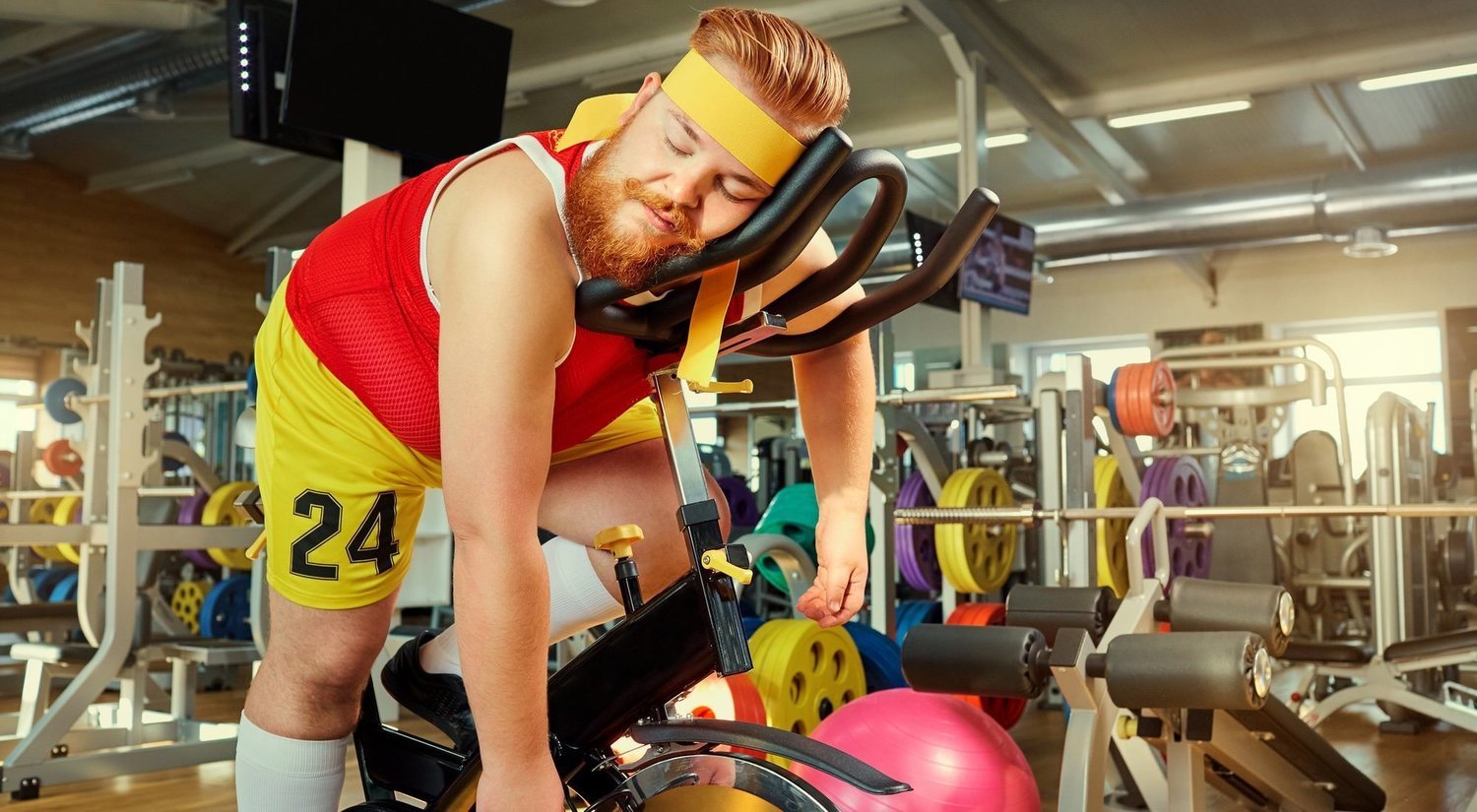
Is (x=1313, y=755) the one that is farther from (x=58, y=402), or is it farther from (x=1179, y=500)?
(x=58, y=402)

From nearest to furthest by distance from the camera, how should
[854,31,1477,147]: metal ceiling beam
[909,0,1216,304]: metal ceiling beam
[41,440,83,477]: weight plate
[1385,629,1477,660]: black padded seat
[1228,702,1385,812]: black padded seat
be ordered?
1. [1228,702,1385,812]: black padded seat
2. [1385,629,1477,660]: black padded seat
3. [41,440,83,477]: weight plate
4. [909,0,1216,304]: metal ceiling beam
5. [854,31,1477,147]: metal ceiling beam

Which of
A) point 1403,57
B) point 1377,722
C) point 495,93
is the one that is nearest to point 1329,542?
point 1377,722

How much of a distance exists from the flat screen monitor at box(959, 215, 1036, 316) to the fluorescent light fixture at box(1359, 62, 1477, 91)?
7.24 feet

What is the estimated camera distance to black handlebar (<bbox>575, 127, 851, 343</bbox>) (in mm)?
862

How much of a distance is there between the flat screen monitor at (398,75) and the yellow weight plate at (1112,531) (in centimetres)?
214

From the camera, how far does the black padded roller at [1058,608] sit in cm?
210

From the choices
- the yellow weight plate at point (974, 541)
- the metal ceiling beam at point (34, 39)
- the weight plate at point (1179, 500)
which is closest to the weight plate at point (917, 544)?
the yellow weight plate at point (974, 541)

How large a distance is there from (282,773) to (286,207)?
10.2m

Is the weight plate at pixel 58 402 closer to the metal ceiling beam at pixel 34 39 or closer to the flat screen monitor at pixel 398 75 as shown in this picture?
the flat screen monitor at pixel 398 75

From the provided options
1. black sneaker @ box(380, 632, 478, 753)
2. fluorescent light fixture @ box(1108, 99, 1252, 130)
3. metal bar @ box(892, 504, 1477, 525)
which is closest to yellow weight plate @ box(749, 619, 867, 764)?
metal bar @ box(892, 504, 1477, 525)

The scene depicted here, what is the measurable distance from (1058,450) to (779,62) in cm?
217

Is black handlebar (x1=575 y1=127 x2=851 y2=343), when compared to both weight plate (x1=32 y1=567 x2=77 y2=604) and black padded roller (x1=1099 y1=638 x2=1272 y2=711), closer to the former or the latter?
black padded roller (x1=1099 y1=638 x2=1272 y2=711)

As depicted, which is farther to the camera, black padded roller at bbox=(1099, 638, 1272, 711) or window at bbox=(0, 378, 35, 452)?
window at bbox=(0, 378, 35, 452)

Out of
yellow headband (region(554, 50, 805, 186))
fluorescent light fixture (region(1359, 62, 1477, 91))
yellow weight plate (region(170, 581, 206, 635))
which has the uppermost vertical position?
fluorescent light fixture (region(1359, 62, 1477, 91))
